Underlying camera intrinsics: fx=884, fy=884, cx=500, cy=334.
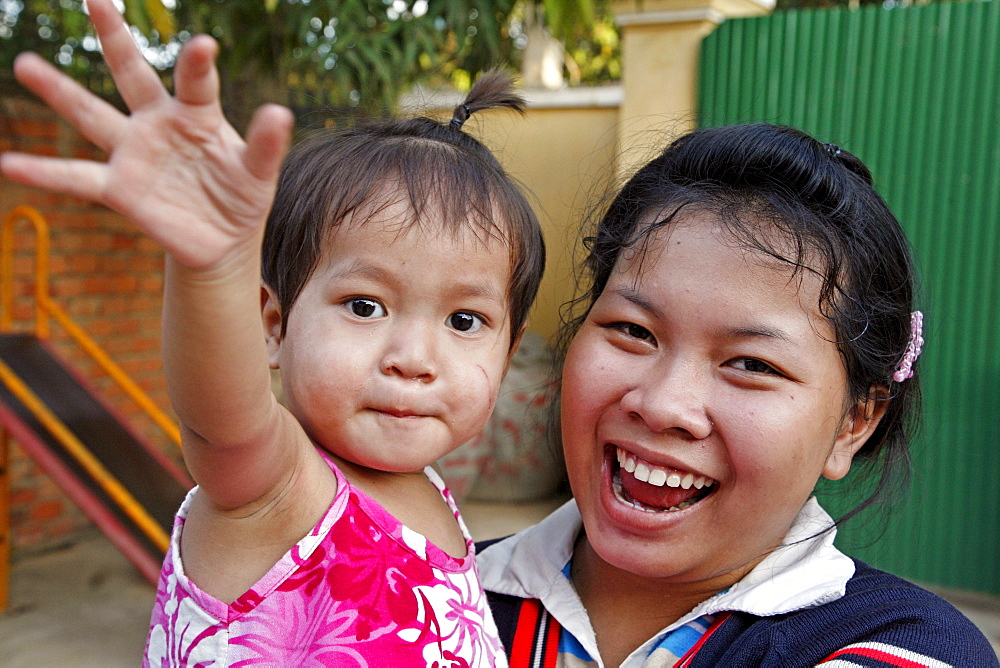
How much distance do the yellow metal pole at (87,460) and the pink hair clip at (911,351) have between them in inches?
121

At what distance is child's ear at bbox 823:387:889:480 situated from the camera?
4.75 feet

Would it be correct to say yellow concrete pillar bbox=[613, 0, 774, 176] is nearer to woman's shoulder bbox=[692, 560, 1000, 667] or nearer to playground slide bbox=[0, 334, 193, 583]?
playground slide bbox=[0, 334, 193, 583]

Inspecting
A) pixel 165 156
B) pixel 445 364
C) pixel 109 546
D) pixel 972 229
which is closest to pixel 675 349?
pixel 445 364

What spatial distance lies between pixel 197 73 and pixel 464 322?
0.67 meters

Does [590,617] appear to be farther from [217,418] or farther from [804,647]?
[217,418]

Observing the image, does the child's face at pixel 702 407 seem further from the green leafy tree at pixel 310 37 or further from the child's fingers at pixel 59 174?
the green leafy tree at pixel 310 37

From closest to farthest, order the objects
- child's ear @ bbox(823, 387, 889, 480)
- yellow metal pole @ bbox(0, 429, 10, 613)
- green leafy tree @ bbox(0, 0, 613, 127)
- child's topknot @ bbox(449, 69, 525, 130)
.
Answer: child's ear @ bbox(823, 387, 889, 480) < child's topknot @ bbox(449, 69, 525, 130) < yellow metal pole @ bbox(0, 429, 10, 613) < green leafy tree @ bbox(0, 0, 613, 127)

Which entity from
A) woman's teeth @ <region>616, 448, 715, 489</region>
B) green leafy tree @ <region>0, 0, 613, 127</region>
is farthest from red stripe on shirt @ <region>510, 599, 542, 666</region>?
green leafy tree @ <region>0, 0, 613, 127</region>

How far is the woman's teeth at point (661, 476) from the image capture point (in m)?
1.35

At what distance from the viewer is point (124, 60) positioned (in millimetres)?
783

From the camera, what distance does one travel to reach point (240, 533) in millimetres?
1081

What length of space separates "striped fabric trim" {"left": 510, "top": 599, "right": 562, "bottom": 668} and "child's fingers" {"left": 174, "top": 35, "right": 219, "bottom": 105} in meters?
1.04

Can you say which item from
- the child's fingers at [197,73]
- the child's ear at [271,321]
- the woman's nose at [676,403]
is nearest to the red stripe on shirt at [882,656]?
the woman's nose at [676,403]

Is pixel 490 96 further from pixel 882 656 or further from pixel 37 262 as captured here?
pixel 37 262
